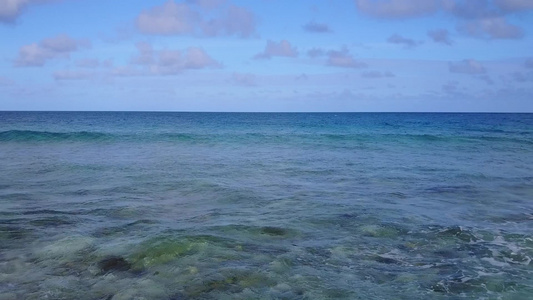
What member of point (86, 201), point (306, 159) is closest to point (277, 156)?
point (306, 159)

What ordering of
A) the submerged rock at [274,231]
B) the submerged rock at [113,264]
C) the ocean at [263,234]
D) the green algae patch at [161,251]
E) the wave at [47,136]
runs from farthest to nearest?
1. the wave at [47,136]
2. the submerged rock at [274,231]
3. the green algae patch at [161,251]
4. the submerged rock at [113,264]
5. the ocean at [263,234]

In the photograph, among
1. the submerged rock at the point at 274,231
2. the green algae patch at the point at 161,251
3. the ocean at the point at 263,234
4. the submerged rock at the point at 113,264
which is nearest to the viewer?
the ocean at the point at 263,234

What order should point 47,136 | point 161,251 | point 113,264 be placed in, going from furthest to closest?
1. point 47,136
2. point 161,251
3. point 113,264

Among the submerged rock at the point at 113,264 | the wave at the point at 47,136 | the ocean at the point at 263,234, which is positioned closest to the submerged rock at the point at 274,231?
the ocean at the point at 263,234

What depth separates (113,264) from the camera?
27.4 ft

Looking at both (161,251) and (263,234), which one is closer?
(161,251)

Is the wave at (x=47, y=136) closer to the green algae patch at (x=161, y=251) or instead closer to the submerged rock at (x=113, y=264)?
the green algae patch at (x=161, y=251)

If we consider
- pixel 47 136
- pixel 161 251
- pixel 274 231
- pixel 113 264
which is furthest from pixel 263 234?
pixel 47 136

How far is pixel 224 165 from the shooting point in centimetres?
2330

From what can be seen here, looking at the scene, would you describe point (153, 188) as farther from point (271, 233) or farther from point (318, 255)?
point (318, 255)

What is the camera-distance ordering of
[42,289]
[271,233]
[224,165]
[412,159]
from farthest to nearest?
1. [412,159]
2. [224,165]
3. [271,233]
4. [42,289]

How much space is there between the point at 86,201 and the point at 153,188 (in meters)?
2.94

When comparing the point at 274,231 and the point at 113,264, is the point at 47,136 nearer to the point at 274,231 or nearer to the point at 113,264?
the point at 274,231

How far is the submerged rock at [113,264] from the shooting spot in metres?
8.14
